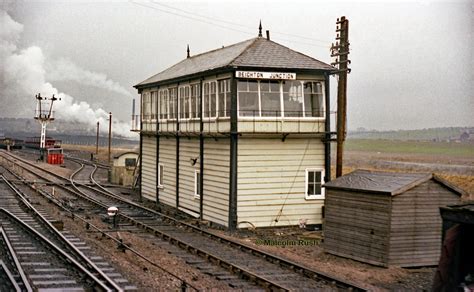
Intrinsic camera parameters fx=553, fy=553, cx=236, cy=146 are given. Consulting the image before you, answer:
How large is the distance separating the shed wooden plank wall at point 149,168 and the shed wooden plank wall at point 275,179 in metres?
8.98

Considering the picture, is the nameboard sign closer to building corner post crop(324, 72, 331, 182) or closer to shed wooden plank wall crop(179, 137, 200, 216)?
building corner post crop(324, 72, 331, 182)

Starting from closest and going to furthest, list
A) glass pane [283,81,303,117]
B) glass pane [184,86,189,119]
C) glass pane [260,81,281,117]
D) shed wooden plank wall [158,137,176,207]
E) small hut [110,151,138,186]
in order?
1. glass pane [260,81,281,117]
2. glass pane [283,81,303,117]
3. glass pane [184,86,189,119]
4. shed wooden plank wall [158,137,176,207]
5. small hut [110,151,138,186]

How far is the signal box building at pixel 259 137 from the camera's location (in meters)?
19.8

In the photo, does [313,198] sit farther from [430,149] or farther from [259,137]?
[430,149]

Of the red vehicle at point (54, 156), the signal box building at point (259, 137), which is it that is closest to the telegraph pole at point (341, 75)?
the signal box building at point (259, 137)

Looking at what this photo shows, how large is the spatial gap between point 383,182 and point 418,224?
1.51 m

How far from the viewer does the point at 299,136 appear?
2081cm

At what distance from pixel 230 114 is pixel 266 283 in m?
8.74

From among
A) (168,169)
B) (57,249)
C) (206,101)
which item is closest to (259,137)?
(206,101)

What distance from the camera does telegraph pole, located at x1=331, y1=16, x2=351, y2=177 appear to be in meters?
20.0

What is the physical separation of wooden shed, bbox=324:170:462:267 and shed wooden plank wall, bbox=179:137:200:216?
819cm

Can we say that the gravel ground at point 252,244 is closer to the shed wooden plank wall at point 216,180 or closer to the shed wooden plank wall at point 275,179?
the shed wooden plank wall at point 275,179

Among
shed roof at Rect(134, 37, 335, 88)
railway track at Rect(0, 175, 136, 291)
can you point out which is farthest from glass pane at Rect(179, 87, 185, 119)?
railway track at Rect(0, 175, 136, 291)

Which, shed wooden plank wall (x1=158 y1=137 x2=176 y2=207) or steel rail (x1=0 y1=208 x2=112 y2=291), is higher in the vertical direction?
shed wooden plank wall (x1=158 y1=137 x2=176 y2=207)
